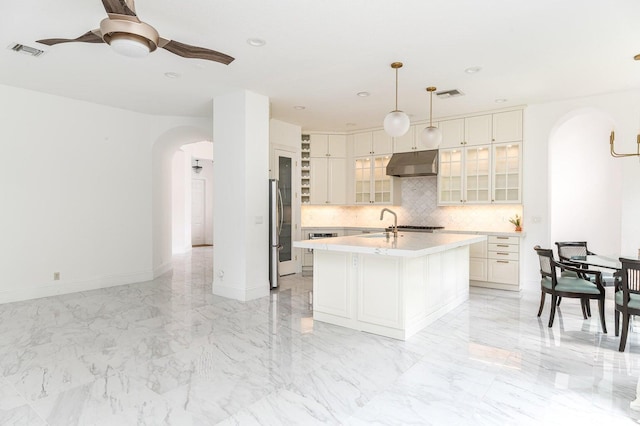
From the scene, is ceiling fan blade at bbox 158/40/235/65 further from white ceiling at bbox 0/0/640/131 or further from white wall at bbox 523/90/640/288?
white wall at bbox 523/90/640/288

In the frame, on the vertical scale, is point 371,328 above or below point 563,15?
below

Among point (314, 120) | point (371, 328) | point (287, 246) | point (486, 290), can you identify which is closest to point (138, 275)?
point (287, 246)

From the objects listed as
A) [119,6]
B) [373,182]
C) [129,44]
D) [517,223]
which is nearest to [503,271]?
[517,223]

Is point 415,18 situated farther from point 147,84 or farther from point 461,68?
point 147,84

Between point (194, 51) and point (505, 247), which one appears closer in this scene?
point (194, 51)

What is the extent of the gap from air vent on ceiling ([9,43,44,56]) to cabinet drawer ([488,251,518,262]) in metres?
6.40

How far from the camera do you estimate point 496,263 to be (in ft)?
19.3

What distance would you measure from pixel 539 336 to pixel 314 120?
4.76 meters

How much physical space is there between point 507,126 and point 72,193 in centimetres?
684

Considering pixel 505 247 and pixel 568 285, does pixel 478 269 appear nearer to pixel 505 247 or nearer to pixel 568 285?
pixel 505 247

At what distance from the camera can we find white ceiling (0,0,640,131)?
9.92ft

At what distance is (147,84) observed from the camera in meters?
4.84

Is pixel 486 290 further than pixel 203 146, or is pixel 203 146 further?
pixel 203 146

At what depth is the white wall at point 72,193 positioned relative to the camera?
5.09m
